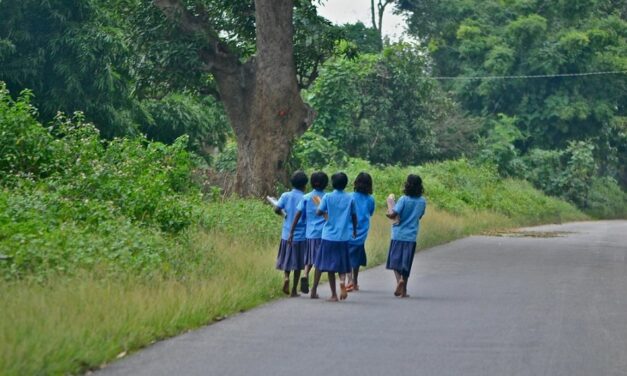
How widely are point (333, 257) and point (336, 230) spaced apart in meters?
0.35

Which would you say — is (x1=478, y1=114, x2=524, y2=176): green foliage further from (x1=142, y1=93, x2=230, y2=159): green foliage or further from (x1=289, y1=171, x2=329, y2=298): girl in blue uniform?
(x1=289, y1=171, x2=329, y2=298): girl in blue uniform

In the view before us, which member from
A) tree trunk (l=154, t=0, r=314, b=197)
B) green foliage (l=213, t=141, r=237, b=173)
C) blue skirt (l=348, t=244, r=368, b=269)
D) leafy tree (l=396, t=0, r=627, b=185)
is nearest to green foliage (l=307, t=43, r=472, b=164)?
green foliage (l=213, t=141, r=237, b=173)

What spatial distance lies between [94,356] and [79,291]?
212cm

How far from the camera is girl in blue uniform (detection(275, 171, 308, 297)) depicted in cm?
1500

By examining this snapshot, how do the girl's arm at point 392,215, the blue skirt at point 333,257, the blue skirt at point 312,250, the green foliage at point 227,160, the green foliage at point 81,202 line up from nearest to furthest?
the green foliage at point 81,202
the blue skirt at point 333,257
the blue skirt at point 312,250
the girl's arm at point 392,215
the green foliage at point 227,160

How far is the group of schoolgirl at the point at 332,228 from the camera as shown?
1469 cm

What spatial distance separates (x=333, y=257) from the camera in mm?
14617

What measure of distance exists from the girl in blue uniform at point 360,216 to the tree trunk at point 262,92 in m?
10.3

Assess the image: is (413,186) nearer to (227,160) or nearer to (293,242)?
(293,242)

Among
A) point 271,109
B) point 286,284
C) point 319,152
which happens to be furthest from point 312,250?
point 319,152

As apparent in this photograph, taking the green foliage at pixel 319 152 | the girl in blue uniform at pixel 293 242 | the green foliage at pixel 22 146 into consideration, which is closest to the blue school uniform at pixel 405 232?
the girl in blue uniform at pixel 293 242

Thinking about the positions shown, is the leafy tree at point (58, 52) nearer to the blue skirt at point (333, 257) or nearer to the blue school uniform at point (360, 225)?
the blue school uniform at point (360, 225)

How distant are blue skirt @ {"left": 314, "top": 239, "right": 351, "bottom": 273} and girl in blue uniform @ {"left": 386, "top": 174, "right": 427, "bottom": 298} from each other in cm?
106

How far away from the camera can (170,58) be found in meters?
26.4
